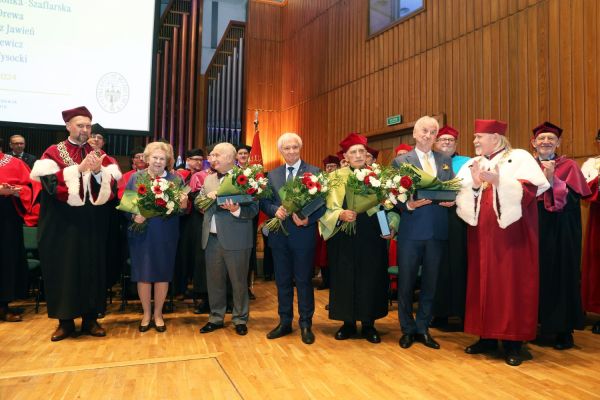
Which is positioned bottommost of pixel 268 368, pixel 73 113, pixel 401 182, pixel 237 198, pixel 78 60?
pixel 268 368

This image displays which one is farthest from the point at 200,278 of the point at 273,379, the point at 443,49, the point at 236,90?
the point at 236,90

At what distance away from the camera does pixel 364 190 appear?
348 cm

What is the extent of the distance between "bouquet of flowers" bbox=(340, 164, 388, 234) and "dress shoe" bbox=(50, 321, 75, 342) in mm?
2216

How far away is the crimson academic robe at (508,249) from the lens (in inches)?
126

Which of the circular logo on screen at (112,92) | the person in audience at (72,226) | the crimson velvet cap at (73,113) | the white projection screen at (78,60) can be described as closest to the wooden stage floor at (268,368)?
the person in audience at (72,226)

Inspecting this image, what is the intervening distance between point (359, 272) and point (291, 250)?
54 centimetres

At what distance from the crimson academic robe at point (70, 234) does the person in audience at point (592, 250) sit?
13.0 ft

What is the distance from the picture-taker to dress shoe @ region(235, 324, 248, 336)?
3947 millimetres

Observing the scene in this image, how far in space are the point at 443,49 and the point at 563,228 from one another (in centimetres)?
359

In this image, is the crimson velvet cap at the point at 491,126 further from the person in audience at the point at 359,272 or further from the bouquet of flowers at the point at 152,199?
Answer: the bouquet of flowers at the point at 152,199

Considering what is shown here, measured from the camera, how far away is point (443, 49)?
6672 mm

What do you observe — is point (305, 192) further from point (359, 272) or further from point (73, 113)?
point (73, 113)

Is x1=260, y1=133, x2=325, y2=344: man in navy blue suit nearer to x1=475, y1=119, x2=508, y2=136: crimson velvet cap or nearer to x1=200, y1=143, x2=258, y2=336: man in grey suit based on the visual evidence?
x1=200, y1=143, x2=258, y2=336: man in grey suit

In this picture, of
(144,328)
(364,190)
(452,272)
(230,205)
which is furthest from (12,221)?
(452,272)
